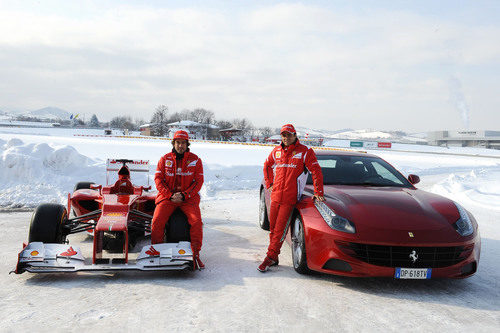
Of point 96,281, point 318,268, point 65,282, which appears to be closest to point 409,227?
point 318,268

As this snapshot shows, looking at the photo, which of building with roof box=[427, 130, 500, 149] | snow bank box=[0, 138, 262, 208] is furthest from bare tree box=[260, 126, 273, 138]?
snow bank box=[0, 138, 262, 208]

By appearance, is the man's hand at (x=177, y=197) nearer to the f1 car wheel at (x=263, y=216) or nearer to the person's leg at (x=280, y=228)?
the person's leg at (x=280, y=228)

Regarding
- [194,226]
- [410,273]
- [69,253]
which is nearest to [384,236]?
[410,273]

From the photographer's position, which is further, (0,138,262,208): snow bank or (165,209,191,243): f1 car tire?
(0,138,262,208): snow bank

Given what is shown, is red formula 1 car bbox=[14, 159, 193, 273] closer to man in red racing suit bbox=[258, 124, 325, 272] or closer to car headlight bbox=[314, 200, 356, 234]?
man in red racing suit bbox=[258, 124, 325, 272]

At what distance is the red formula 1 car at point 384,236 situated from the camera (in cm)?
390

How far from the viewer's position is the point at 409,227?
4004 mm

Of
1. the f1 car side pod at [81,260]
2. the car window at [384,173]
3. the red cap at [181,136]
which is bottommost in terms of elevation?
→ the f1 car side pod at [81,260]

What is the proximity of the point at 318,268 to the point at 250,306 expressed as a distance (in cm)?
94

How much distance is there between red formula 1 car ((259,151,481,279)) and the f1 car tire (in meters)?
1.33

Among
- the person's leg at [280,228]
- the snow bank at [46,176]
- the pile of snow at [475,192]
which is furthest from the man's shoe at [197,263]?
the pile of snow at [475,192]

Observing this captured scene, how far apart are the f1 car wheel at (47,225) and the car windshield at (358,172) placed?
10.7 ft

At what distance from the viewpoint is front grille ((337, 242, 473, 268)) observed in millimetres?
3889

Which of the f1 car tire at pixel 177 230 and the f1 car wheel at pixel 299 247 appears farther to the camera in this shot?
the f1 car tire at pixel 177 230
